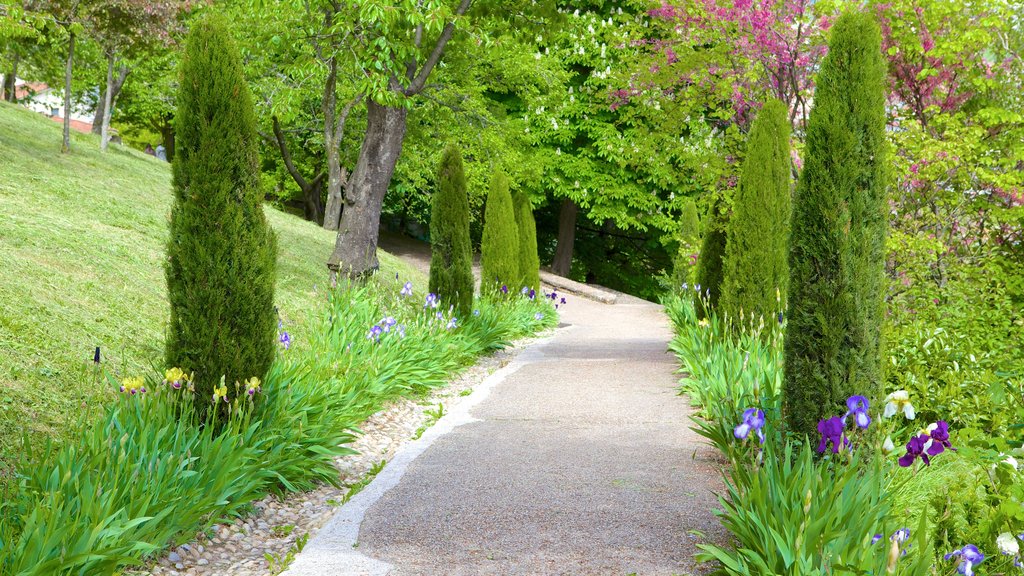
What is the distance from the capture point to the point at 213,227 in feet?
15.4

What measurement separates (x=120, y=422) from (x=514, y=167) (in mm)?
16079

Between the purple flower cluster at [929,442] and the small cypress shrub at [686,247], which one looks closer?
the purple flower cluster at [929,442]

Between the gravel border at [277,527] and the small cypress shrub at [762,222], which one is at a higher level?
the small cypress shrub at [762,222]

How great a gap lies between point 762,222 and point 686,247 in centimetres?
845

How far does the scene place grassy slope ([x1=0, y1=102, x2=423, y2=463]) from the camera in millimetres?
5723

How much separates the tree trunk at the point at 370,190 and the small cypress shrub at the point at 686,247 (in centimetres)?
637

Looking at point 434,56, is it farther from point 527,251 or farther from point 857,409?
point 857,409

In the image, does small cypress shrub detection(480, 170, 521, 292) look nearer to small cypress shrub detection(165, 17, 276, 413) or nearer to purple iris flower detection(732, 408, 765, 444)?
small cypress shrub detection(165, 17, 276, 413)

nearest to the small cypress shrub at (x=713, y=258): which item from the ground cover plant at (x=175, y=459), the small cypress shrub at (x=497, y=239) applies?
the small cypress shrub at (x=497, y=239)

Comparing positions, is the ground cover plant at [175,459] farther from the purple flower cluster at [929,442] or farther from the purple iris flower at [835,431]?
the purple flower cluster at [929,442]

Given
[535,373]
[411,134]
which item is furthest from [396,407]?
[411,134]

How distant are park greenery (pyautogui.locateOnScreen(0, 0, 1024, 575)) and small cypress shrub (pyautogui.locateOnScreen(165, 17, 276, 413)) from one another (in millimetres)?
17

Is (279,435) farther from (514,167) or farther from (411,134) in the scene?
(411,134)

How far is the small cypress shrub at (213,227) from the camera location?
4.69 meters
